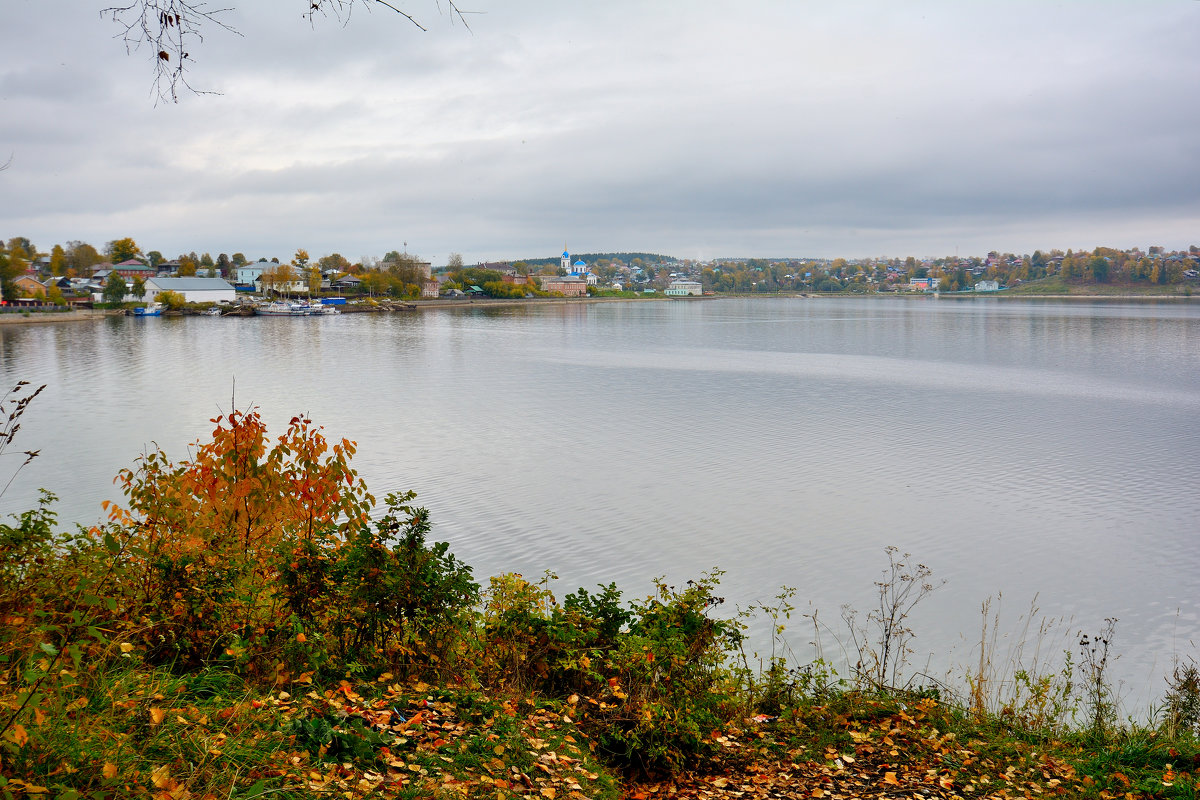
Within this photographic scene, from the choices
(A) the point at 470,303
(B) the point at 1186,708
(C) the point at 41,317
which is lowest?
(B) the point at 1186,708

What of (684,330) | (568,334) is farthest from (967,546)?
(684,330)

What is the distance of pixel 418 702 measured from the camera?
4.69m

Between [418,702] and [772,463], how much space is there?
1395 centimetres

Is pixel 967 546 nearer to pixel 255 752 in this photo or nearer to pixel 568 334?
pixel 255 752

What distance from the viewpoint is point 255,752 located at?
3605 millimetres

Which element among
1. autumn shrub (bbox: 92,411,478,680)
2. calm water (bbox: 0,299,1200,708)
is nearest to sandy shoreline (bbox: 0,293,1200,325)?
calm water (bbox: 0,299,1200,708)

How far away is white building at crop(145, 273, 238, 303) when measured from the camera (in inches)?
4515

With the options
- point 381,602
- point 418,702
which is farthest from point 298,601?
point 418,702

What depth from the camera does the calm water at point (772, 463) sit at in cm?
1120

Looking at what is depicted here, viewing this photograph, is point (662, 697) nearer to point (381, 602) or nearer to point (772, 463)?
point (381, 602)

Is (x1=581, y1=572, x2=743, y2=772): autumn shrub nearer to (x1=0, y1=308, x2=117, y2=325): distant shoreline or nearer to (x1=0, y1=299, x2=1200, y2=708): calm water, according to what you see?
(x1=0, y1=299, x2=1200, y2=708): calm water

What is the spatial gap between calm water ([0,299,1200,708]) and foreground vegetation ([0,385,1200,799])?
12.9 feet

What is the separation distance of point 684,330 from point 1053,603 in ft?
212

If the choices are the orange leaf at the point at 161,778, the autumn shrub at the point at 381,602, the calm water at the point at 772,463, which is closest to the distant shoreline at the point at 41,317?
the calm water at the point at 772,463
